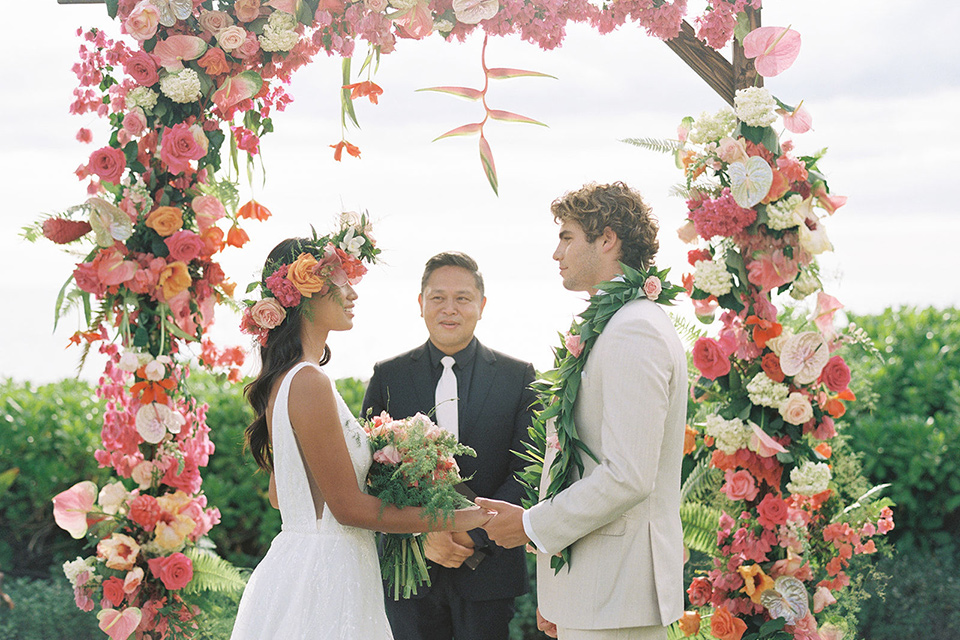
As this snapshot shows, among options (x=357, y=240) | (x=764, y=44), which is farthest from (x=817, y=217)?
(x=357, y=240)

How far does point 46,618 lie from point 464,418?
3.75m

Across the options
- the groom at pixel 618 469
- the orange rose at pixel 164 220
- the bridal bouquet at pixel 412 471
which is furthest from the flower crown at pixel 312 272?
the groom at pixel 618 469

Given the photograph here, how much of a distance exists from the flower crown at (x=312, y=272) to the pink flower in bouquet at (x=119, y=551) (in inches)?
52.2

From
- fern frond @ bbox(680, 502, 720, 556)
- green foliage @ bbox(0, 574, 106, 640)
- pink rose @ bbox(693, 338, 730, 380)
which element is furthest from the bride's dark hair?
green foliage @ bbox(0, 574, 106, 640)

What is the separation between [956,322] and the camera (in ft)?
22.8

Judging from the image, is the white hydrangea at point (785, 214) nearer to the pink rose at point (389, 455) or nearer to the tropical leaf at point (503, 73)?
the tropical leaf at point (503, 73)

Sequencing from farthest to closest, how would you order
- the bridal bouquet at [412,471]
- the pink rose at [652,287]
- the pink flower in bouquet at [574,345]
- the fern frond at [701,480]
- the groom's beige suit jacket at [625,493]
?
the fern frond at [701,480] → the bridal bouquet at [412,471] → the pink flower in bouquet at [574,345] → the pink rose at [652,287] → the groom's beige suit jacket at [625,493]

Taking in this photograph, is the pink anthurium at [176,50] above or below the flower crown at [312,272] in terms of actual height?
above

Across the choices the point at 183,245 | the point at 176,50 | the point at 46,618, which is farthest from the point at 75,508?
the point at 46,618

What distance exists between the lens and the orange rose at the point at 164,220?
398cm

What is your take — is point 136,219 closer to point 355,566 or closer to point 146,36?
point 146,36

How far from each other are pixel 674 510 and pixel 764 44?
87.0 inches

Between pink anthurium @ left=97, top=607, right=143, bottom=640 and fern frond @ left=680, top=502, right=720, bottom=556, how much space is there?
9.32ft

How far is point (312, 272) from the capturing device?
10.8 ft
